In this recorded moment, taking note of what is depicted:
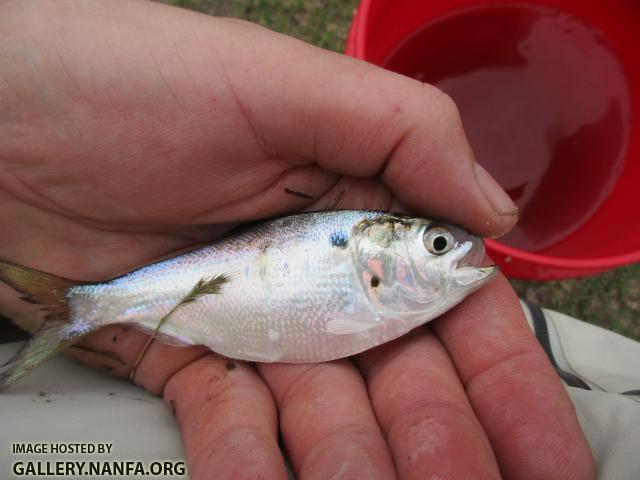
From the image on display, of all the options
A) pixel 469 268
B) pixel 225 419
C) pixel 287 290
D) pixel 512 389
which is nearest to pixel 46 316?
pixel 225 419

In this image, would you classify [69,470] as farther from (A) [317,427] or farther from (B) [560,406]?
(B) [560,406]

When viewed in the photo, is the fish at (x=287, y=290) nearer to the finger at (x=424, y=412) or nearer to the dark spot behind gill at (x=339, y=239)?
the dark spot behind gill at (x=339, y=239)

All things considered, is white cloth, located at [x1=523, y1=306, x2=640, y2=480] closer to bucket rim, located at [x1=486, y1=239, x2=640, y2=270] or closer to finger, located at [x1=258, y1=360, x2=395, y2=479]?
bucket rim, located at [x1=486, y1=239, x2=640, y2=270]

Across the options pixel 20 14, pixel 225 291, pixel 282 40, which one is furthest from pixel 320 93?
pixel 20 14

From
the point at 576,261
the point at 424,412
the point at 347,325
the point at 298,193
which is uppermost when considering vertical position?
the point at 298,193

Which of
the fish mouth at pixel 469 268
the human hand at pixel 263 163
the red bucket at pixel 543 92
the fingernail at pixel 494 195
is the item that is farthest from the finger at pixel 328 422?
the red bucket at pixel 543 92

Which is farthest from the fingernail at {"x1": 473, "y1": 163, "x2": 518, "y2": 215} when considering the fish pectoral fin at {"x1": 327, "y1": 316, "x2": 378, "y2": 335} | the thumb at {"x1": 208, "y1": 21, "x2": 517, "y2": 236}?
the fish pectoral fin at {"x1": 327, "y1": 316, "x2": 378, "y2": 335}

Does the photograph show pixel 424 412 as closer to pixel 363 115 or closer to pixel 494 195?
pixel 494 195
